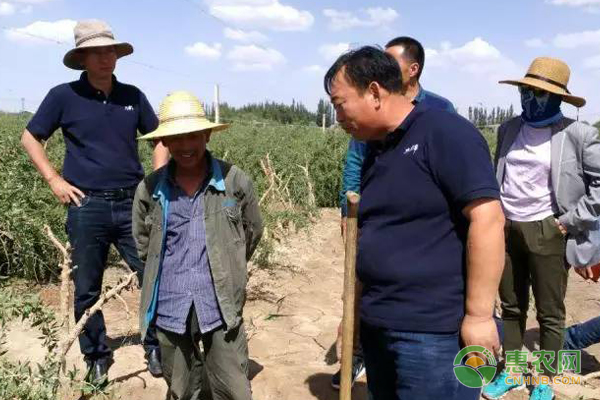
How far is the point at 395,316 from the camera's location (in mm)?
1621

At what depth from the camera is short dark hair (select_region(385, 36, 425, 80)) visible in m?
2.77

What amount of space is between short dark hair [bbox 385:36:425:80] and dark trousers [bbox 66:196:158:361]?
1.70 m

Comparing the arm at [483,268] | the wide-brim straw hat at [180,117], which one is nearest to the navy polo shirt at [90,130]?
the wide-brim straw hat at [180,117]

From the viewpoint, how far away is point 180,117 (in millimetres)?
2252

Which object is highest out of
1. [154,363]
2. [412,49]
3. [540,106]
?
[412,49]

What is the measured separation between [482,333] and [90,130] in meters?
2.26

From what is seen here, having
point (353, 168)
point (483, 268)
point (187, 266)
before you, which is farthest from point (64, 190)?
point (483, 268)

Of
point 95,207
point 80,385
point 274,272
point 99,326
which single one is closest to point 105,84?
point 95,207

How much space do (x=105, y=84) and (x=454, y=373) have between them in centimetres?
232

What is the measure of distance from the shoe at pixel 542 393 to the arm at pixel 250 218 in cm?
179

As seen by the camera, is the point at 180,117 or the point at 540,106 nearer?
the point at 180,117

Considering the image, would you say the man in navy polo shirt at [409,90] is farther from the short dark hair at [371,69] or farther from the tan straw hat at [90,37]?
the tan straw hat at [90,37]

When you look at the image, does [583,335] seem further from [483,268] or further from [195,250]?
[195,250]

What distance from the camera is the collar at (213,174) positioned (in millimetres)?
2295
